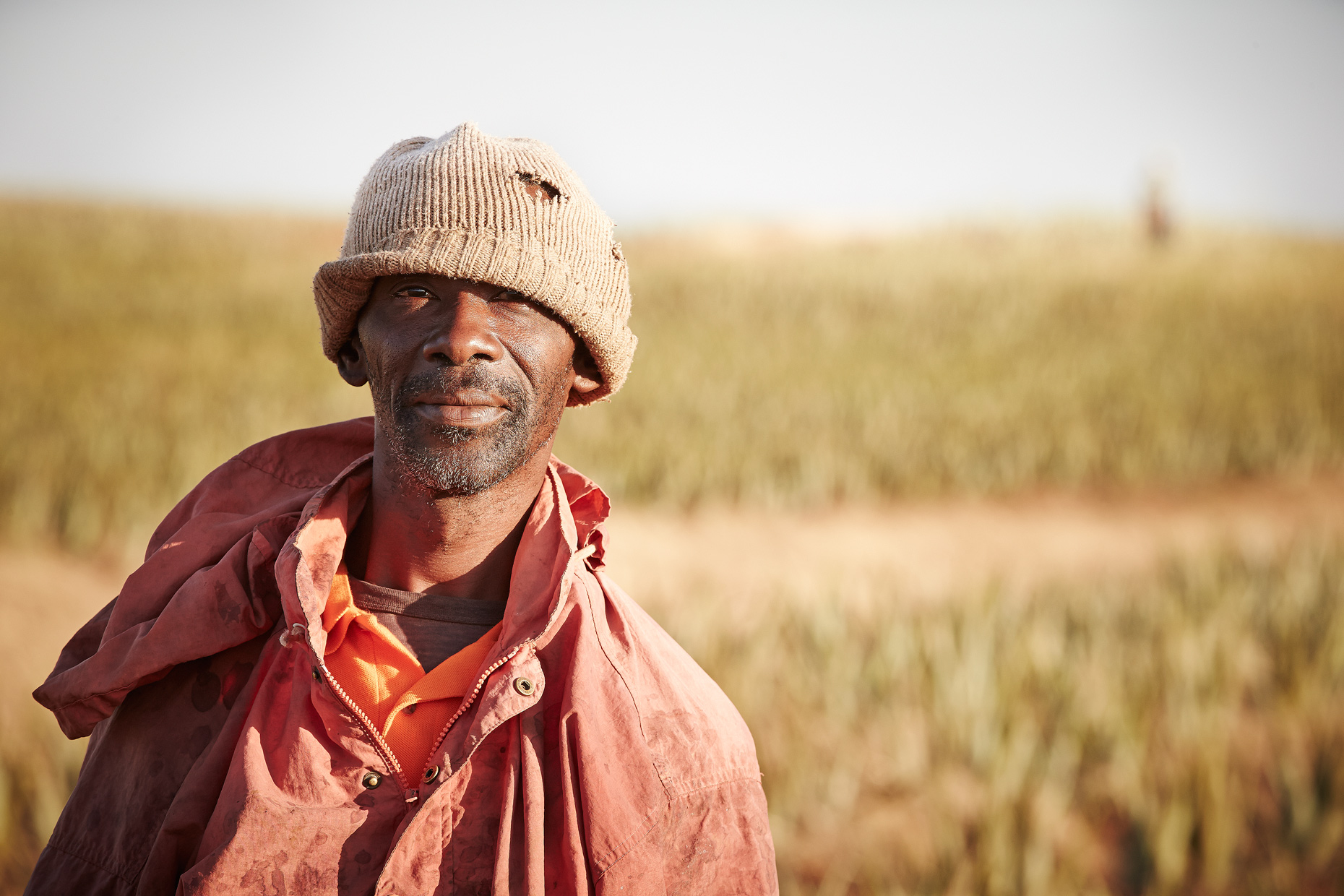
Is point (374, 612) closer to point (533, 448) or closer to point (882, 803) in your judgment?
point (533, 448)

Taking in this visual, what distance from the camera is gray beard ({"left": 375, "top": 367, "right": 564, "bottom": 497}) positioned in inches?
64.1

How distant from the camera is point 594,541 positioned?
1816 mm

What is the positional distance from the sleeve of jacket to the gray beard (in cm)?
66

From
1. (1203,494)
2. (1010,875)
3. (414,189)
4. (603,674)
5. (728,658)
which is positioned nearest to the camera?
(603,674)

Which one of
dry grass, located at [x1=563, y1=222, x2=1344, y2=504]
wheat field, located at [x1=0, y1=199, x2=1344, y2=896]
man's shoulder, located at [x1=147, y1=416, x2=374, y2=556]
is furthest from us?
dry grass, located at [x1=563, y1=222, x2=1344, y2=504]

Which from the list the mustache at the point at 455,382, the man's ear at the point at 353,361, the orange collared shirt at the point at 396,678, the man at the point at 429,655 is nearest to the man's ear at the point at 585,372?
the man at the point at 429,655

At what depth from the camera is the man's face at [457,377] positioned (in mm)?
1626

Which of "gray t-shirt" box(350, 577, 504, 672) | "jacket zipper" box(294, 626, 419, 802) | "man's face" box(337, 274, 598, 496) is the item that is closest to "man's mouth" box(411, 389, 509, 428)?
"man's face" box(337, 274, 598, 496)

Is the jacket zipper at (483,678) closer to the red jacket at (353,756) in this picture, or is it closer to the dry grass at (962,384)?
the red jacket at (353,756)

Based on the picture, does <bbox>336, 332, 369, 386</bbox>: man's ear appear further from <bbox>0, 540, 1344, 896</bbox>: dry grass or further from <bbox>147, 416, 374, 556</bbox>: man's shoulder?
<bbox>0, 540, 1344, 896</bbox>: dry grass

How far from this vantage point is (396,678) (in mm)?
1621

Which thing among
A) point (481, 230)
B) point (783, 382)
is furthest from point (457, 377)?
point (783, 382)

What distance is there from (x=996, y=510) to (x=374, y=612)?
27.4 feet

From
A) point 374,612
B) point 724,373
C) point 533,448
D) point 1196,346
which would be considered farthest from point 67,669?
point 1196,346
